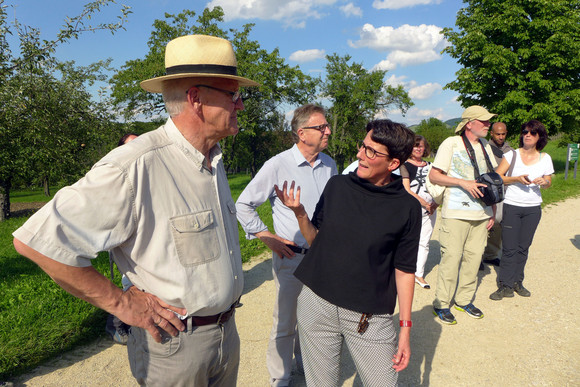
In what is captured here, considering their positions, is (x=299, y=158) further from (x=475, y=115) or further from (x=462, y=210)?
(x=475, y=115)

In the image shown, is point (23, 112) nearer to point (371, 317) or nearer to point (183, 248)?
point (183, 248)

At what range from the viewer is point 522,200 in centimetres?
534

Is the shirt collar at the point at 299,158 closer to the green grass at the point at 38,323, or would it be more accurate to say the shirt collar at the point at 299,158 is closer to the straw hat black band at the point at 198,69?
the straw hat black band at the point at 198,69

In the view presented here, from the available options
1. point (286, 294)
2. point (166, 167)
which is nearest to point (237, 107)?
point (166, 167)

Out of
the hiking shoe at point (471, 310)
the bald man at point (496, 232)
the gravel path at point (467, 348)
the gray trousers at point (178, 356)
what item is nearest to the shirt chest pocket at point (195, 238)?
the gray trousers at point (178, 356)

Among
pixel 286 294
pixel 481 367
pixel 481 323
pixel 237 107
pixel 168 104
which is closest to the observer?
pixel 168 104

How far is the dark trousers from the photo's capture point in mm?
5375

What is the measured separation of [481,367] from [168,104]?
3.92 metres

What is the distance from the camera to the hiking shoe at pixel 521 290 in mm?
5492

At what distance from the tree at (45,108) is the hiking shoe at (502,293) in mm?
7450

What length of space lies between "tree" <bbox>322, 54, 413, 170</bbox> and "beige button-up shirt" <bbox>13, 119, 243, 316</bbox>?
44165 mm

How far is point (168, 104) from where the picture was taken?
190cm

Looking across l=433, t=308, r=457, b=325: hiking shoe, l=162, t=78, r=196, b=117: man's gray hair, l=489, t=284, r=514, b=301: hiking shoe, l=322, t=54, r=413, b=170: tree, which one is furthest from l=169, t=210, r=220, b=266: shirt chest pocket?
Result: l=322, t=54, r=413, b=170: tree

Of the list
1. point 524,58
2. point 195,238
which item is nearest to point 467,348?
point 195,238
